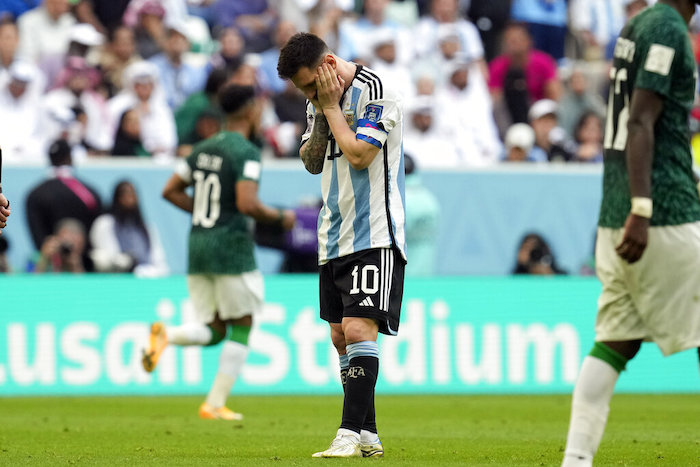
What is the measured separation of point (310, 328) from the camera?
13.7 metres

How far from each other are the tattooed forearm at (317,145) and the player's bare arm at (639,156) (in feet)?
6.99

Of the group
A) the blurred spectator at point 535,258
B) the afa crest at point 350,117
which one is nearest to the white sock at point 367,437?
the afa crest at point 350,117

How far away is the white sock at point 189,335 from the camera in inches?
414

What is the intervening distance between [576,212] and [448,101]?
2874mm

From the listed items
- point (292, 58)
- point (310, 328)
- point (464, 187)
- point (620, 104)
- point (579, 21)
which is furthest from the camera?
point (579, 21)

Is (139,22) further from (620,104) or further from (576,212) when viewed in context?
(620,104)

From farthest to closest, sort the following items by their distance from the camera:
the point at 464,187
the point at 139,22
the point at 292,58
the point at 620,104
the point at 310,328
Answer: the point at 139,22 → the point at 464,187 → the point at 310,328 → the point at 292,58 → the point at 620,104

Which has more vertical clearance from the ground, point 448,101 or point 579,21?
point 579,21

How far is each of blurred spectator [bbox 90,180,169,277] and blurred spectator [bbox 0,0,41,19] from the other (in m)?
4.10

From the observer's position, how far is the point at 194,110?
15.4 meters

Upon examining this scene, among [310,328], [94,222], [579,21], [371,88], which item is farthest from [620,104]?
[579,21]

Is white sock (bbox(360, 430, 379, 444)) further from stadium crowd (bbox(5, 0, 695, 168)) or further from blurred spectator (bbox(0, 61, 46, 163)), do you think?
blurred spectator (bbox(0, 61, 46, 163))

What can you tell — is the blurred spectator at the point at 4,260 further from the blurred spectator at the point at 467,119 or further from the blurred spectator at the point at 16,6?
the blurred spectator at the point at 467,119

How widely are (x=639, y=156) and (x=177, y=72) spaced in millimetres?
12788
